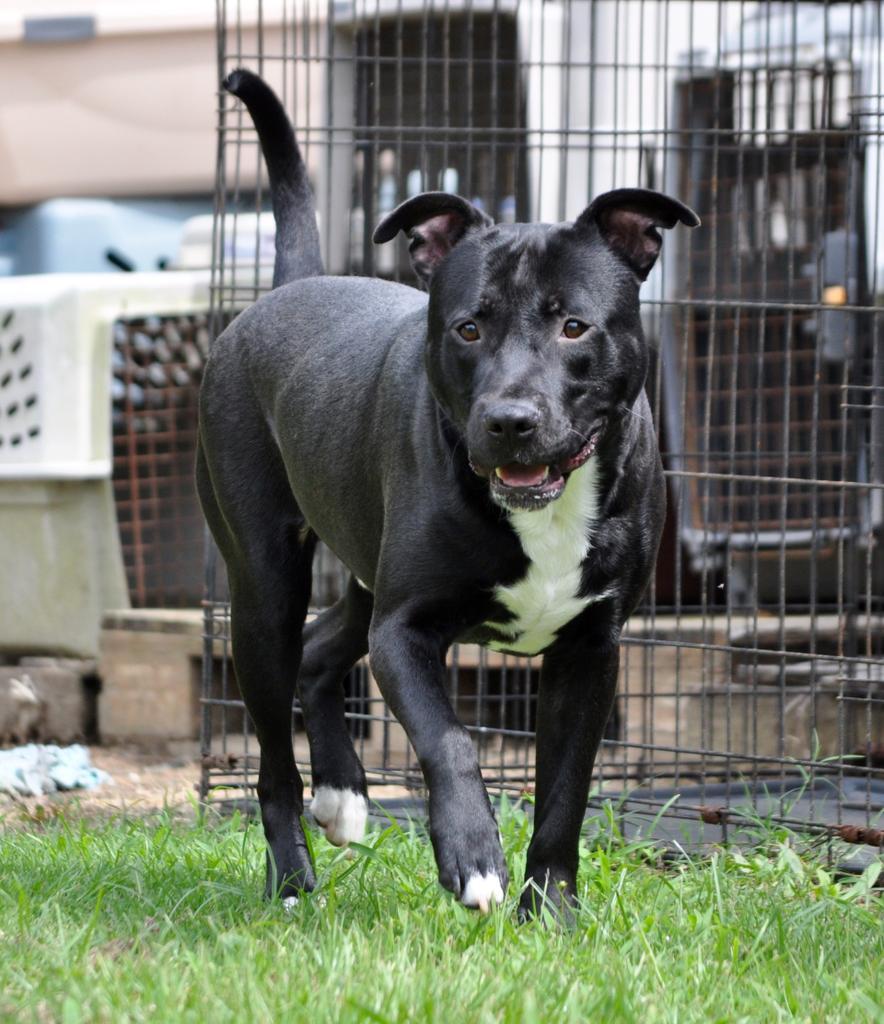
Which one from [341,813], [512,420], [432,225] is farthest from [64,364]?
[512,420]

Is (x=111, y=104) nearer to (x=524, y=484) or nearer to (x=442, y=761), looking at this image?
(x=524, y=484)

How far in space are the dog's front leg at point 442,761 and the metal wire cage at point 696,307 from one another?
193 centimetres

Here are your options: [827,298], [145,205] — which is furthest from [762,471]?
[145,205]

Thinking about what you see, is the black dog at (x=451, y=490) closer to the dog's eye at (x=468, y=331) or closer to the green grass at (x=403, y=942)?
the dog's eye at (x=468, y=331)

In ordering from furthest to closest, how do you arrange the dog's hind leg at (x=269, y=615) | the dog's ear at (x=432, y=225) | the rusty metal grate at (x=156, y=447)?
the rusty metal grate at (x=156, y=447) → the dog's hind leg at (x=269, y=615) → the dog's ear at (x=432, y=225)

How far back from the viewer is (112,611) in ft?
20.6

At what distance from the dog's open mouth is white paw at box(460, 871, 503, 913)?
63 centimetres

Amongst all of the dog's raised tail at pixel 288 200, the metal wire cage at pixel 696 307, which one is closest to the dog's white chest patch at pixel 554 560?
the dog's raised tail at pixel 288 200

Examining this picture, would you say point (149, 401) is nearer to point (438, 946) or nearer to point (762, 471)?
point (762, 471)

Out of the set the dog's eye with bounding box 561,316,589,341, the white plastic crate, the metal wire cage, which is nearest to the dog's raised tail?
the metal wire cage

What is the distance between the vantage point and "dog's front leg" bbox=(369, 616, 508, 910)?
2.67 meters

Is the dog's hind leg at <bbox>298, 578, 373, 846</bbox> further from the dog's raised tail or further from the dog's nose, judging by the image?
the dog's nose

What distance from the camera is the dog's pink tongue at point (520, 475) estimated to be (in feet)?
9.37

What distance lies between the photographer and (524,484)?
112 inches
